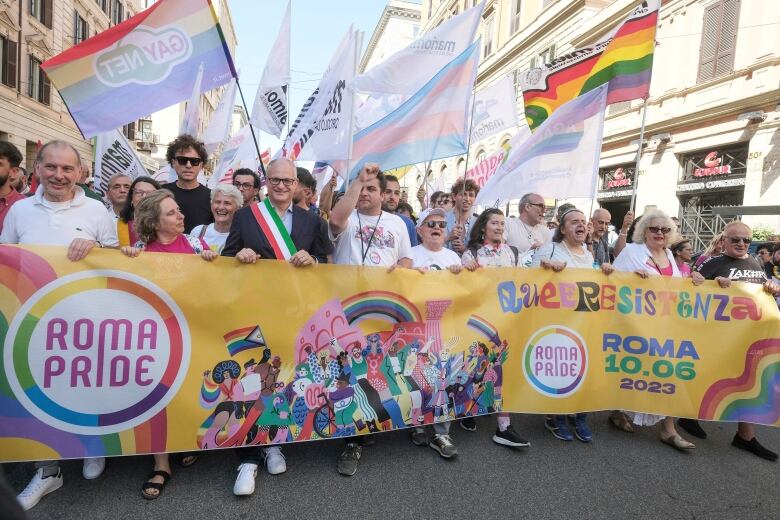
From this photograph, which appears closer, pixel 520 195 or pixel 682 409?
pixel 682 409

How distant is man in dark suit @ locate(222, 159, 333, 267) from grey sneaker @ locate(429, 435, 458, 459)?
1.53m

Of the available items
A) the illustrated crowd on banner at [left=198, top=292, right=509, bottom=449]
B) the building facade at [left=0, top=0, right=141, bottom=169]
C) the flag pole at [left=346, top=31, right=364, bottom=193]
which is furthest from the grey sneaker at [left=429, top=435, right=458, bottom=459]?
the building facade at [left=0, top=0, right=141, bottom=169]

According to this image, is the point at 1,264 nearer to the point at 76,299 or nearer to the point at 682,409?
the point at 76,299

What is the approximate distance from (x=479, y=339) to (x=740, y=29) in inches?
652

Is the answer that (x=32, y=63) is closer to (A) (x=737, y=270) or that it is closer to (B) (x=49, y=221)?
(B) (x=49, y=221)

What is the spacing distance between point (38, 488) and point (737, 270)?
5307mm

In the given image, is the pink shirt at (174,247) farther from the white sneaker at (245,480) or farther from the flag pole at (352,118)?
the white sneaker at (245,480)

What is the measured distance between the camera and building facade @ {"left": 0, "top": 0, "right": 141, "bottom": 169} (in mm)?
18438

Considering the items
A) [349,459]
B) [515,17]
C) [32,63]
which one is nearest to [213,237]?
[349,459]

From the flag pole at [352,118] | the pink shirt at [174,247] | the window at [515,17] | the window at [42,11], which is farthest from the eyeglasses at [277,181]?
the window at [515,17]

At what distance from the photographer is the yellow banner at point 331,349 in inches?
102

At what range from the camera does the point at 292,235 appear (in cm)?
318

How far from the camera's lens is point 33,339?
2.53 m

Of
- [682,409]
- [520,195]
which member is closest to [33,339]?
[520,195]
